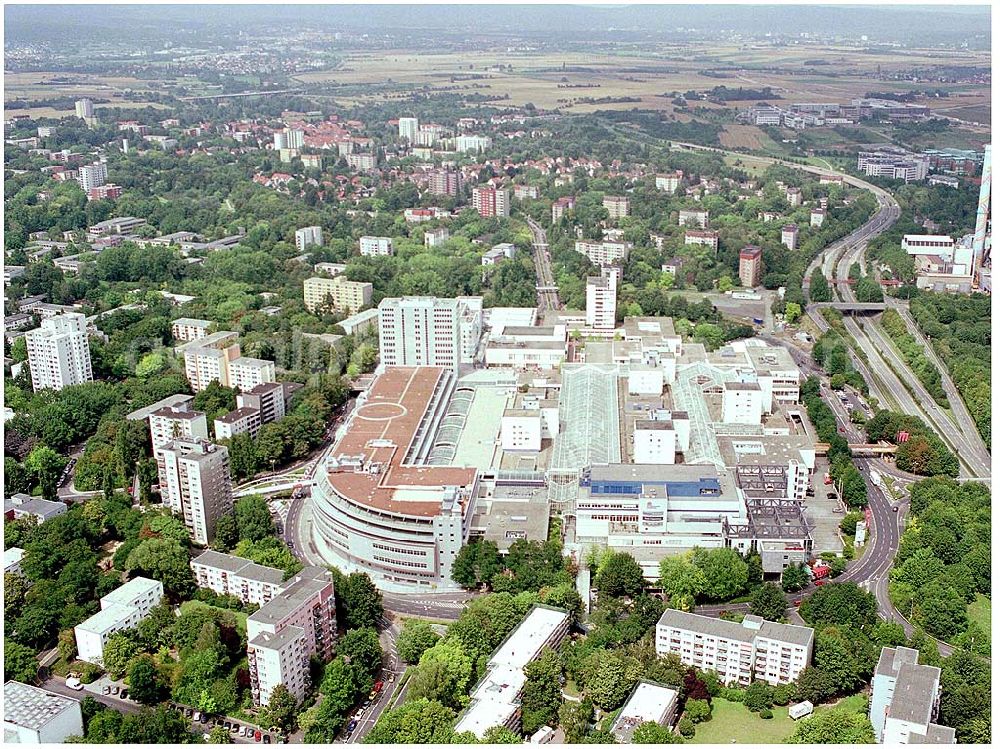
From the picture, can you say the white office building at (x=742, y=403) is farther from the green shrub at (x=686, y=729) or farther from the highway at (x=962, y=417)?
the green shrub at (x=686, y=729)

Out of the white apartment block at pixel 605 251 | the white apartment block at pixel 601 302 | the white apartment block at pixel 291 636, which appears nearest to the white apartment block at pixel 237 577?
the white apartment block at pixel 291 636

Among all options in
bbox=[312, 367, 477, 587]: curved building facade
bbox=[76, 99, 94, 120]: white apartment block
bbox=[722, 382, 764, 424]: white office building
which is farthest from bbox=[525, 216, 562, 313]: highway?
bbox=[76, 99, 94, 120]: white apartment block

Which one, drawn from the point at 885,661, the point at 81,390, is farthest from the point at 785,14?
the point at 885,661

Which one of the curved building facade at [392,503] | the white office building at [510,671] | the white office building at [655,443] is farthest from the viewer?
the white office building at [655,443]

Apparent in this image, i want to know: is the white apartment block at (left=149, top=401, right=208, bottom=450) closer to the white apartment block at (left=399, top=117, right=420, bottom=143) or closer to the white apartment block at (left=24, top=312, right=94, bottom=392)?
the white apartment block at (left=24, top=312, right=94, bottom=392)

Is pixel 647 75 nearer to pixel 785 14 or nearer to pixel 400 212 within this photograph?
pixel 785 14
